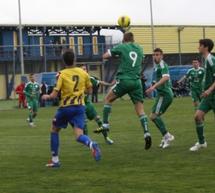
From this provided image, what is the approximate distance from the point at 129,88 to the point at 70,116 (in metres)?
2.52

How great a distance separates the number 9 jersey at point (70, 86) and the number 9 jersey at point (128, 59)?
2.06m

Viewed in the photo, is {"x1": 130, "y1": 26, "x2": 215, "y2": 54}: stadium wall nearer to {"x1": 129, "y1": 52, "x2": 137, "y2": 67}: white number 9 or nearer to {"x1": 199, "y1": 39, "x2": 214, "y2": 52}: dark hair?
{"x1": 129, "y1": 52, "x2": 137, "y2": 67}: white number 9

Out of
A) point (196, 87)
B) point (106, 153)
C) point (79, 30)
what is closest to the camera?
point (106, 153)

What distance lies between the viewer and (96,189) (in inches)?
364

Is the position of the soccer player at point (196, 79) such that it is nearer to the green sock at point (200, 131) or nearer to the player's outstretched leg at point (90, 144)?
the green sock at point (200, 131)

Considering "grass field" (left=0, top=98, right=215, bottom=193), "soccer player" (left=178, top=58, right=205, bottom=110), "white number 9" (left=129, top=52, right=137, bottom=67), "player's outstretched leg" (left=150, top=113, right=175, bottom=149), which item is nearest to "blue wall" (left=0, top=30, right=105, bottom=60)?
"soccer player" (left=178, top=58, right=205, bottom=110)

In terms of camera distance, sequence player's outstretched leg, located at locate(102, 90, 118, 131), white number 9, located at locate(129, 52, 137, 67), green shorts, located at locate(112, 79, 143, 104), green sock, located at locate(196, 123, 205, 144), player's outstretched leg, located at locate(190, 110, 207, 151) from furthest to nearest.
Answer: player's outstretched leg, located at locate(102, 90, 118, 131) → green shorts, located at locate(112, 79, 143, 104) → white number 9, located at locate(129, 52, 137, 67) → green sock, located at locate(196, 123, 205, 144) → player's outstretched leg, located at locate(190, 110, 207, 151)

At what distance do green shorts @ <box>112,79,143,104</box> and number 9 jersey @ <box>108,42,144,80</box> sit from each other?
0.09 metres

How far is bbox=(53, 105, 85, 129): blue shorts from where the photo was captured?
11367 mm

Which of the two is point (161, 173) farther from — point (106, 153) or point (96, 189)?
point (106, 153)

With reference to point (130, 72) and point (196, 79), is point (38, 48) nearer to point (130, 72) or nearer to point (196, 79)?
point (196, 79)

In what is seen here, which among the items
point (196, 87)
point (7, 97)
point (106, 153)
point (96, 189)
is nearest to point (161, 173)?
point (96, 189)

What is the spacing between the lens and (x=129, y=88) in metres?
13.7

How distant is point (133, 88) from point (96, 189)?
473 centimetres
